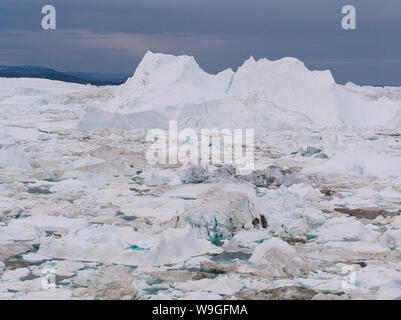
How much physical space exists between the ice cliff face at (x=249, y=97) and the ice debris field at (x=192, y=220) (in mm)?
790

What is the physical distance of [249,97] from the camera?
22406mm

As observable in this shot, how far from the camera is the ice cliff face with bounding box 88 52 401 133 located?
20375mm

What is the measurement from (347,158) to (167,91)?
32.6ft

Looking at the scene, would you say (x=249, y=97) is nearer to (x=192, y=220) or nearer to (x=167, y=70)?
(x=167, y=70)

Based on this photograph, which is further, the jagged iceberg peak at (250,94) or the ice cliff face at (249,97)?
the jagged iceberg peak at (250,94)

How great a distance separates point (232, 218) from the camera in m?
7.03

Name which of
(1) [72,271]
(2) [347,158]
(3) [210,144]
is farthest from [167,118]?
(1) [72,271]

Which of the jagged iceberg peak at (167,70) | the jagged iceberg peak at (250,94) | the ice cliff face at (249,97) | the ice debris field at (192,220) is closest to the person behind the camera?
the ice debris field at (192,220)

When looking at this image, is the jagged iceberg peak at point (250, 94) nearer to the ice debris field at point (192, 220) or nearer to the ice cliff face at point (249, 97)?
the ice cliff face at point (249, 97)

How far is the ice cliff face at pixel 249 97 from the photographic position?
66.8 ft

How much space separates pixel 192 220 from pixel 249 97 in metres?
16.0

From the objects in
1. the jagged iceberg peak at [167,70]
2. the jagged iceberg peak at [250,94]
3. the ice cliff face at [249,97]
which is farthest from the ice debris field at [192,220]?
the jagged iceberg peak at [167,70]

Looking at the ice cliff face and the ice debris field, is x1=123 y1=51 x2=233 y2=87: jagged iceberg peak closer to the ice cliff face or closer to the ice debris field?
the ice cliff face

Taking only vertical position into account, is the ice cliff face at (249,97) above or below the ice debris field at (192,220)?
above
